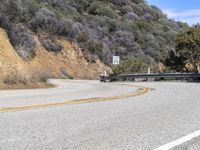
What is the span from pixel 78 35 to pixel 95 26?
7.84 m

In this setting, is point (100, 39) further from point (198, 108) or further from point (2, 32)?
point (198, 108)

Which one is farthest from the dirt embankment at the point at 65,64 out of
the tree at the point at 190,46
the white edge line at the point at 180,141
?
the white edge line at the point at 180,141

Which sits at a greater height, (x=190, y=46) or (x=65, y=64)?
(x=190, y=46)

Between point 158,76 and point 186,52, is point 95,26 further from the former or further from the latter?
point 158,76

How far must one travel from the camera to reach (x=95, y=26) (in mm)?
61438

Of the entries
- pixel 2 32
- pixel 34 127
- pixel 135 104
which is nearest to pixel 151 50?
pixel 2 32

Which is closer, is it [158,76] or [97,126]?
[97,126]

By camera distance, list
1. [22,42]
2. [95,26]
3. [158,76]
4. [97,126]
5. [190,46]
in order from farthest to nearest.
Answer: [95,26], [190,46], [22,42], [158,76], [97,126]

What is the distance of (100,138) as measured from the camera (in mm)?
8852

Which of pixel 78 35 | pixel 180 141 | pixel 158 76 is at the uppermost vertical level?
pixel 78 35

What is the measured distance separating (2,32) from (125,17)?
1540 inches

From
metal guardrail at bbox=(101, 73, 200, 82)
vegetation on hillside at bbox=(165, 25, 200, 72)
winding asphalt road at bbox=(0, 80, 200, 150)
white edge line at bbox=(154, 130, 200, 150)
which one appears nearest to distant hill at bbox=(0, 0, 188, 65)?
vegetation on hillside at bbox=(165, 25, 200, 72)

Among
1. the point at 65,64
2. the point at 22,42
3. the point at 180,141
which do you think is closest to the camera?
the point at 180,141

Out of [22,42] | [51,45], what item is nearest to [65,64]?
[51,45]
